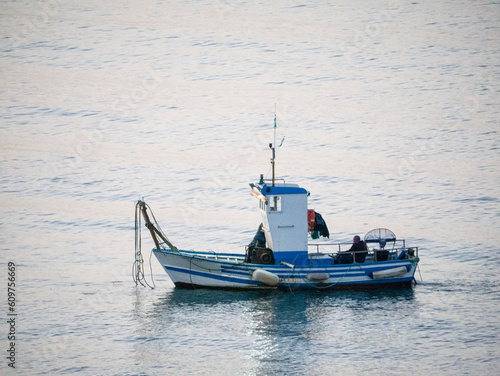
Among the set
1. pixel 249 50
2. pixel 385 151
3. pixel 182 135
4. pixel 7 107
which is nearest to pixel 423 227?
pixel 385 151

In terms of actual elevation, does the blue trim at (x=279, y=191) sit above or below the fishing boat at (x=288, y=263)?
above

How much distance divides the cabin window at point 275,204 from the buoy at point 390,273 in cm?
401

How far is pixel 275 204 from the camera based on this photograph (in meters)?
30.7

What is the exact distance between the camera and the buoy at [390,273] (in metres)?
30.3

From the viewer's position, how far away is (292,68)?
71.4m

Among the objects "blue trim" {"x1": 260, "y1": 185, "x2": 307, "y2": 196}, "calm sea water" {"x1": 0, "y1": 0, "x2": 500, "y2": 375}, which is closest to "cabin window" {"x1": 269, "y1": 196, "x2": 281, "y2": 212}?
"blue trim" {"x1": 260, "y1": 185, "x2": 307, "y2": 196}

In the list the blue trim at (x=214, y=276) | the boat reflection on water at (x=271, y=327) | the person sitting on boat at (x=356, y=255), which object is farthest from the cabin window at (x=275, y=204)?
the boat reflection on water at (x=271, y=327)

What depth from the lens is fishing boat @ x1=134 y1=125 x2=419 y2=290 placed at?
99.1ft

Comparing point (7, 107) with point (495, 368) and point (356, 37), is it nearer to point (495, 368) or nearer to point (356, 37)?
point (356, 37)

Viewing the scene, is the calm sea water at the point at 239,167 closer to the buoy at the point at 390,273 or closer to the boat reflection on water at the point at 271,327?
the boat reflection on water at the point at 271,327

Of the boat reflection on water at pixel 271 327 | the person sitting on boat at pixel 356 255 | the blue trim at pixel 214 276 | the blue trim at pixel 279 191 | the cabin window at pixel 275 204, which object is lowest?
the boat reflection on water at pixel 271 327

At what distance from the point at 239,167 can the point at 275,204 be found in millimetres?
21112

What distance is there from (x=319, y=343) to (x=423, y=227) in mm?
16122

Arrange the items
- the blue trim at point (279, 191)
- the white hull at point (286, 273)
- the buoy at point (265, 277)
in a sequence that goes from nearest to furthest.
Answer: the buoy at point (265, 277), the white hull at point (286, 273), the blue trim at point (279, 191)
